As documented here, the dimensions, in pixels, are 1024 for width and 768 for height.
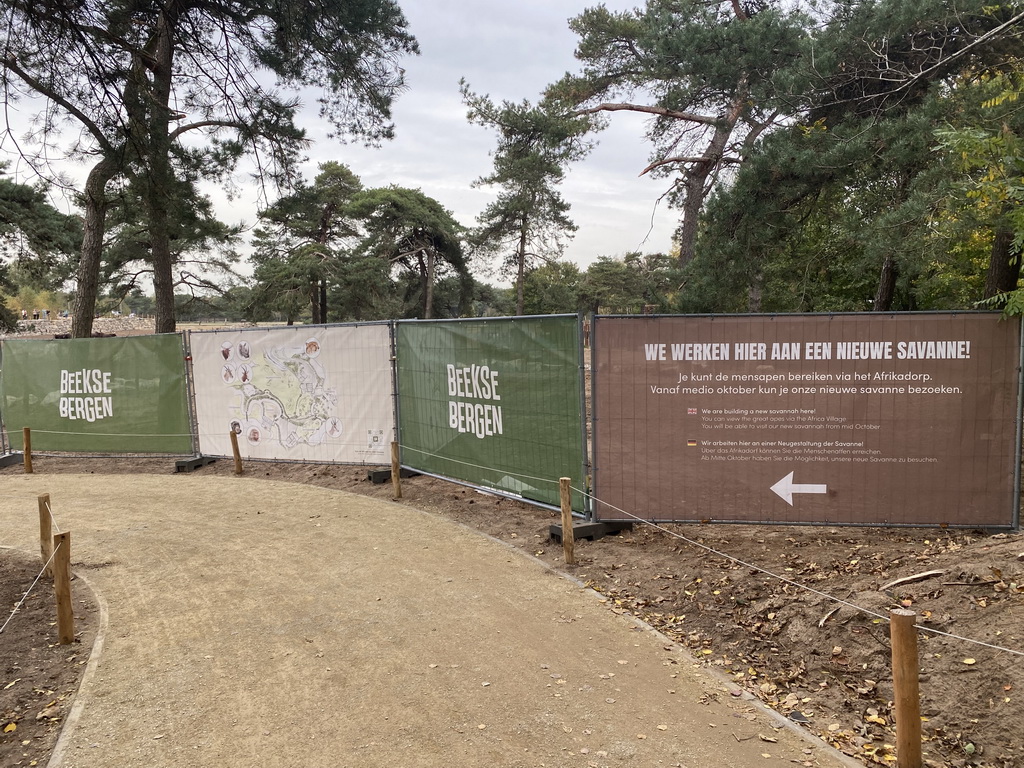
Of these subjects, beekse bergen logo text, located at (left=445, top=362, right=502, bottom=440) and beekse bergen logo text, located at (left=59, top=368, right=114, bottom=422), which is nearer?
beekse bergen logo text, located at (left=445, top=362, right=502, bottom=440)

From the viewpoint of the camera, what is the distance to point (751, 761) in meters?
3.68

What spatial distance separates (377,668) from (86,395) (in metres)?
11.2

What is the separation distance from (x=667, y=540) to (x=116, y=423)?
10.9 m

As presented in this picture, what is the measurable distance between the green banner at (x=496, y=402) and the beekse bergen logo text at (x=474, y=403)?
0.04ft

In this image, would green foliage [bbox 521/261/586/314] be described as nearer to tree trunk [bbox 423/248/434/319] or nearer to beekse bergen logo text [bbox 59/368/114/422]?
tree trunk [bbox 423/248/434/319]

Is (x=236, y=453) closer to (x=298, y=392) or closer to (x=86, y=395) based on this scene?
(x=298, y=392)

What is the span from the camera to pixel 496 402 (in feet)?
27.9

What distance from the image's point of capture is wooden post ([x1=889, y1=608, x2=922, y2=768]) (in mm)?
3467

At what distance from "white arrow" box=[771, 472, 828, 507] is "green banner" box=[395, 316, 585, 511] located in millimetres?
2035

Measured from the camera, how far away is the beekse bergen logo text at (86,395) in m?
13.0

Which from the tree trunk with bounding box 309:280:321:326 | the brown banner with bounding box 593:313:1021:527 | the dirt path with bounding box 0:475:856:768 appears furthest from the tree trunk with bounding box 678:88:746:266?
the tree trunk with bounding box 309:280:321:326

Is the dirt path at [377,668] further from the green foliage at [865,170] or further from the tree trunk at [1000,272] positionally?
the tree trunk at [1000,272]

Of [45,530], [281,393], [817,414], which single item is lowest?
[45,530]

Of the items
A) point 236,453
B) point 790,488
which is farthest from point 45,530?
point 790,488
